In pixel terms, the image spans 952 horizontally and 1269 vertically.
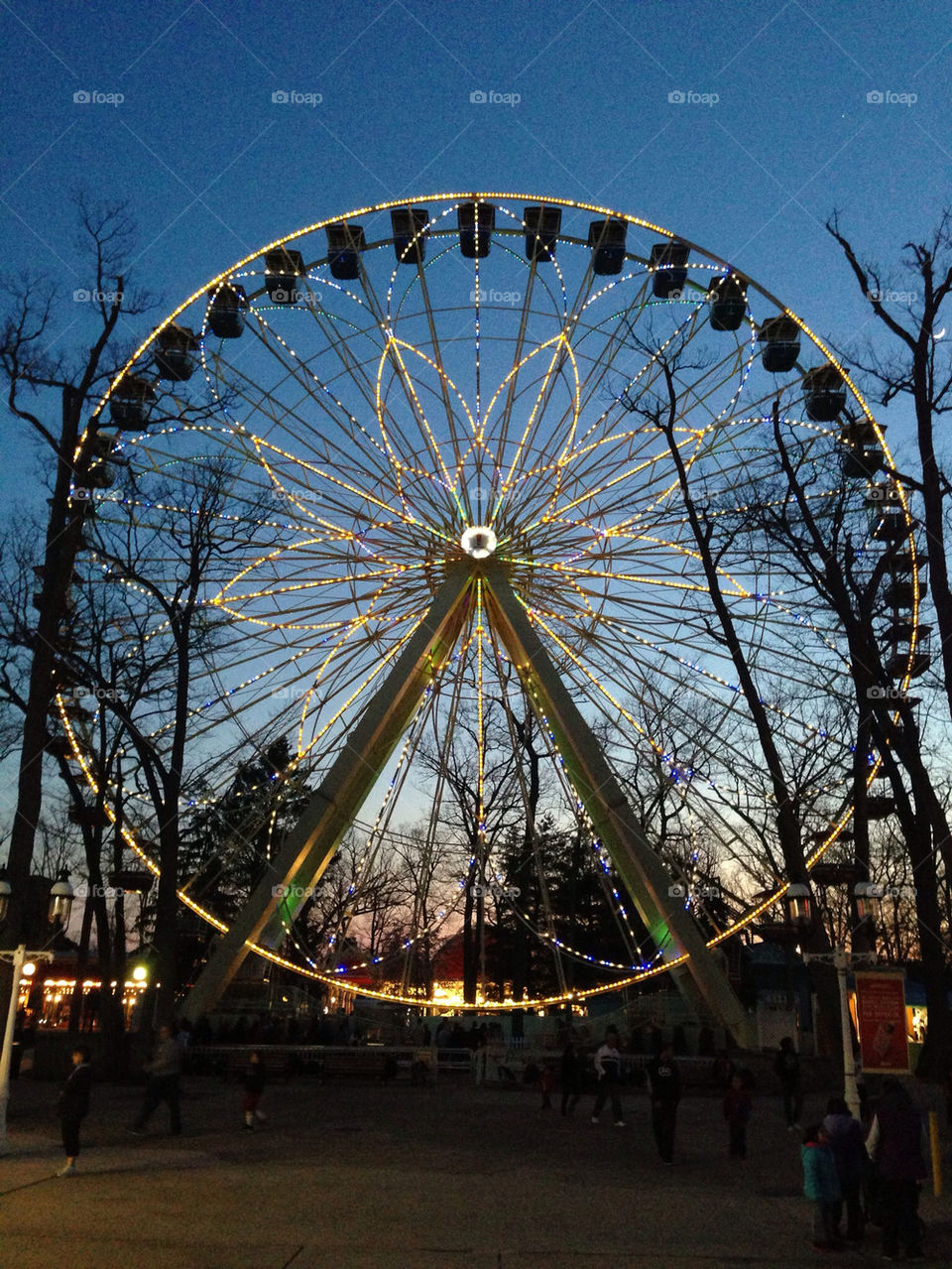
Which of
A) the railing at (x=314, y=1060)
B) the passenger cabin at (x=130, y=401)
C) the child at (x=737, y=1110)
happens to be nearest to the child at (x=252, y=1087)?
the child at (x=737, y=1110)

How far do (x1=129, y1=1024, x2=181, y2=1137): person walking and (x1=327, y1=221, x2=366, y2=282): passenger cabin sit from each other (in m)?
14.1

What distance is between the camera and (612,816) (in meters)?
21.8

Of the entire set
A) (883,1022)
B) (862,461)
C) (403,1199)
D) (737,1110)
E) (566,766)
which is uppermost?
(862,461)

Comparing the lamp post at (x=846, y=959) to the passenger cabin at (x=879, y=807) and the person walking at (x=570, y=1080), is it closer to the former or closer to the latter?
the person walking at (x=570, y=1080)

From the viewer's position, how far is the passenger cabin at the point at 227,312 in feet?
70.7

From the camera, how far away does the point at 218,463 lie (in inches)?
830

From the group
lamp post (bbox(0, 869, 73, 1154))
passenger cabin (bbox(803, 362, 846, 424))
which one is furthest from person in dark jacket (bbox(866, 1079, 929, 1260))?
passenger cabin (bbox(803, 362, 846, 424))

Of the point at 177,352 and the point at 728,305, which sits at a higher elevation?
the point at 728,305

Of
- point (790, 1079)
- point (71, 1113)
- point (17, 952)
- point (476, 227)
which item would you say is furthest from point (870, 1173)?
point (476, 227)

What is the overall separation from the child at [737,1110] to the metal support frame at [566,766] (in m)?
8.30

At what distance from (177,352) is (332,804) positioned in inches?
339

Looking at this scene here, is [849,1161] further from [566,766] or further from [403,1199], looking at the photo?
[566,766]

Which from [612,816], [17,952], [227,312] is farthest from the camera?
[612,816]

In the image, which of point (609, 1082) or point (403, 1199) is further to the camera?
point (609, 1082)
